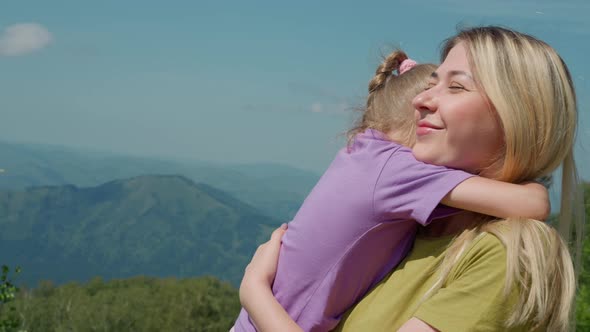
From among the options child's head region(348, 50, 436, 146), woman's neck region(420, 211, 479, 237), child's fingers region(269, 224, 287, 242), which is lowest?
child's fingers region(269, 224, 287, 242)

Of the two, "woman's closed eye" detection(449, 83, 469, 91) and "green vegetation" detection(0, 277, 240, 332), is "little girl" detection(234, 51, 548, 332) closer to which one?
"woman's closed eye" detection(449, 83, 469, 91)

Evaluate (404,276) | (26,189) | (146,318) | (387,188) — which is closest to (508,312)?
(404,276)

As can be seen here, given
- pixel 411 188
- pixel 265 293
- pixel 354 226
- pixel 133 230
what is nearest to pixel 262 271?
pixel 265 293

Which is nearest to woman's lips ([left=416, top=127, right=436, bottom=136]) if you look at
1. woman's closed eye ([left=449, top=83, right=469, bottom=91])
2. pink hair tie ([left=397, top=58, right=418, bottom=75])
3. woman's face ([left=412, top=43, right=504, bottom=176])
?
woman's face ([left=412, top=43, right=504, bottom=176])

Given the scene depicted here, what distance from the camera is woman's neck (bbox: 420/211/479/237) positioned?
6.41 feet

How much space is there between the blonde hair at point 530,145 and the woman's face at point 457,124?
31 millimetres

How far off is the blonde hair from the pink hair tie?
20.2 inches

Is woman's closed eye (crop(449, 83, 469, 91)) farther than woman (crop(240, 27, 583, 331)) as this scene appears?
Yes

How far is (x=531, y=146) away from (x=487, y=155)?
0.12 m

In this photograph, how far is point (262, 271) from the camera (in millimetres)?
2139

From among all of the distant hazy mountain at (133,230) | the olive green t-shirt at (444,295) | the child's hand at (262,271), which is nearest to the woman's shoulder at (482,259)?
the olive green t-shirt at (444,295)

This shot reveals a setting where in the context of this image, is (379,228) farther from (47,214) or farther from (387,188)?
(47,214)

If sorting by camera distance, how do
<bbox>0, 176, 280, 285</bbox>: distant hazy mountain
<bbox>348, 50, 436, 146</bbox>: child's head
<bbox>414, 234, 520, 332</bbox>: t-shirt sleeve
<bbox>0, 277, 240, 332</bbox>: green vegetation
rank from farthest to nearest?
<bbox>0, 176, 280, 285</bbox>: distant hazy mountain
<bbox>0, 277, 240, 332</bbox>: green vegetation
<bbox>348, 50, 436, 146</bbox>: child's head
<bbox>414, 234, 520, 332</bbox>: t-shirt sleeve

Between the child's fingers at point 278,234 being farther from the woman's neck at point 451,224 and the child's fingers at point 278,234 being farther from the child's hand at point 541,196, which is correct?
the child's hand at point 541,196
